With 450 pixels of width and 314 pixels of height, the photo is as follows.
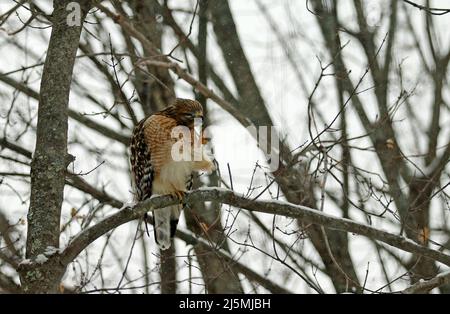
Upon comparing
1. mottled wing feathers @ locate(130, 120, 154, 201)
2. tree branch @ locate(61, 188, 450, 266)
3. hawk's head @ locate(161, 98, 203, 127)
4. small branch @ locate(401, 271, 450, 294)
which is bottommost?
small branch @ locate(401, 271, 450, 294)

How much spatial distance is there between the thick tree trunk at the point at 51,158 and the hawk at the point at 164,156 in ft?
4.49

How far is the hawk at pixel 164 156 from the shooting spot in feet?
21.8

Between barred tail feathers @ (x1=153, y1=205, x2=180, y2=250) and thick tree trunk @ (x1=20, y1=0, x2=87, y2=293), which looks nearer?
thick tree trunk @ (x1=20, y1=0, x2=87, y2=293)

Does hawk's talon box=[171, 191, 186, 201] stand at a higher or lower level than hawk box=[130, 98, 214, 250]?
lower

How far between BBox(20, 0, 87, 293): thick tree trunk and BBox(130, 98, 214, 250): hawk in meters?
1.37

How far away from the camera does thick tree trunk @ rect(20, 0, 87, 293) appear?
195 inches

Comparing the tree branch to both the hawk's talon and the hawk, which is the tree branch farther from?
the hawk

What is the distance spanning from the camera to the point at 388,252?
9.41m

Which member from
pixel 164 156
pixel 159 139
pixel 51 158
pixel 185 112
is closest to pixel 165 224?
pixel 164 156

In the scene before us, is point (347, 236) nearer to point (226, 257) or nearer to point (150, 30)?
point (226, 257)

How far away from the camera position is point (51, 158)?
5.24m

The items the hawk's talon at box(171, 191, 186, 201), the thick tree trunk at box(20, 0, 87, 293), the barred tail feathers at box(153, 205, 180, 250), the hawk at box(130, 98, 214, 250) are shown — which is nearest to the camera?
the thick tree trunk at box(20, 0, 87, 293)

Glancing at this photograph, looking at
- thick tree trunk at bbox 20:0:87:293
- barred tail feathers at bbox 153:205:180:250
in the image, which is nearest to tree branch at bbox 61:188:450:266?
thick tree trunk at bbox 20:0:87:293
